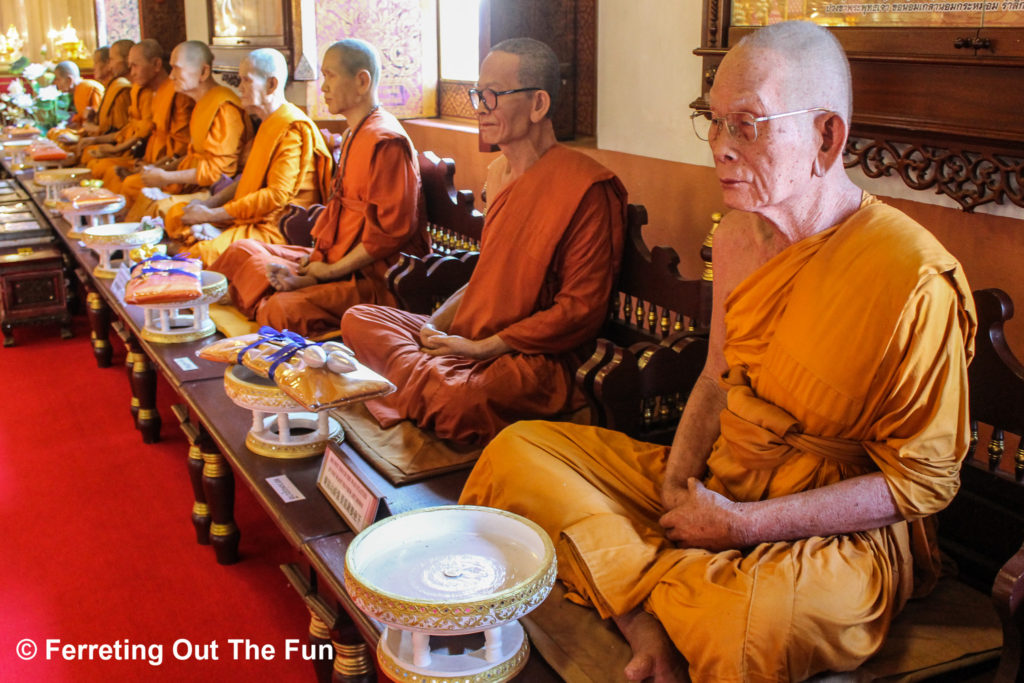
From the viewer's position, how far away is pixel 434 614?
1.27 metres

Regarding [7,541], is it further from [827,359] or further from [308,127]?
[827,359]

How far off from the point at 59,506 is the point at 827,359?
2464mm

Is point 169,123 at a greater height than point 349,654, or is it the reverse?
point 169,123

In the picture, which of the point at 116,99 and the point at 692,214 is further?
the point at 116,99

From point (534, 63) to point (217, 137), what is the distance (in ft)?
9.50

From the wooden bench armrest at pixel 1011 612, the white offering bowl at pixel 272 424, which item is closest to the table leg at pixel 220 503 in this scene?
the white offering bowl at pixel 272 424

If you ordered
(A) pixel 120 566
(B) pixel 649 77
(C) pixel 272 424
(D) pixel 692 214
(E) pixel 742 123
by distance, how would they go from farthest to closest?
(B) pixel 649 77 < (D) pixel 692 214 < (A) pixel 120 566 < (C) pixel 272 424 < (E) pixel 742 123

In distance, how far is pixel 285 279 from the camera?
350 centimetres

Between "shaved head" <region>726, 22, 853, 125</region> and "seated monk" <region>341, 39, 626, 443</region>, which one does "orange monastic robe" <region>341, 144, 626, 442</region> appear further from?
"shaved head" <region>726, 22, 853, 125</region>

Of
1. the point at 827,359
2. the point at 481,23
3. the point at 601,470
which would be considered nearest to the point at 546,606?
the point at 601,470

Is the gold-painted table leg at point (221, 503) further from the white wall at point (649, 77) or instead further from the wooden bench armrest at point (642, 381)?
the white wall at point (649, 77)

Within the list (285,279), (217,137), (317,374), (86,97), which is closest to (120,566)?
(317,374)

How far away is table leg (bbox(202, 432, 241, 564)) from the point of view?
100.0 inches

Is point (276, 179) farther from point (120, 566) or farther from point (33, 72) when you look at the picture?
point (33, 72)
